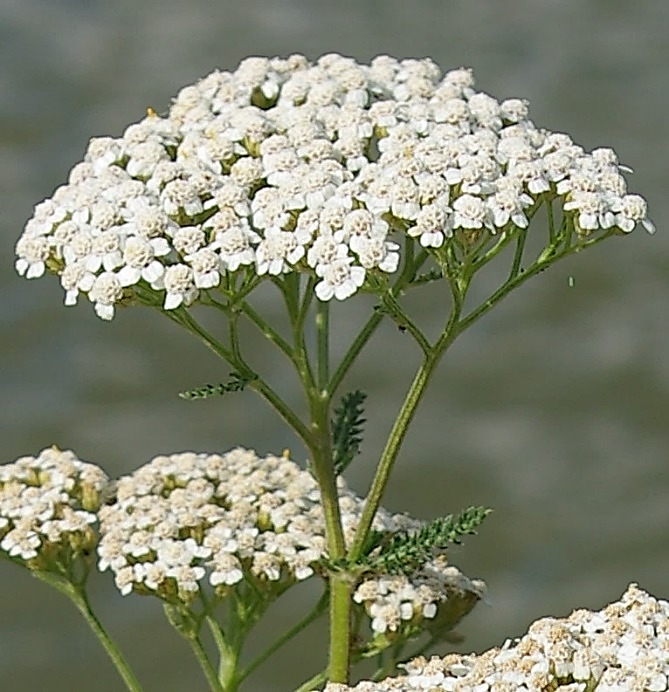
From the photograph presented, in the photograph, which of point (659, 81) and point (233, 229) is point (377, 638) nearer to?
point (233, 229)

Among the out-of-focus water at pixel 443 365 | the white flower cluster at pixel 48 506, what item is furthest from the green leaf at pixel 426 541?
the out-of-focus water at pixel 443 365

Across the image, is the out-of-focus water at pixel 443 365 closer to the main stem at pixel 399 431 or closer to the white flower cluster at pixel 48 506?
the white flower cluster at pixel 48 506

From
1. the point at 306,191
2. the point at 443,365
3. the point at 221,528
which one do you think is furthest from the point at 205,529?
the point at 443,365

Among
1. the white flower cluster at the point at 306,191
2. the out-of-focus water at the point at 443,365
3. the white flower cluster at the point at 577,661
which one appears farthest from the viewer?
the out-of-focus water at the point at 443,365

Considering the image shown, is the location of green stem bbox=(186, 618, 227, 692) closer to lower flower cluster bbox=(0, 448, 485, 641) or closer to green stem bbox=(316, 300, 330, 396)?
lower flower cluster bbox=(0, 448, 485, 641)

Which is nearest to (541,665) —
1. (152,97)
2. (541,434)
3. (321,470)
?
(321,470)

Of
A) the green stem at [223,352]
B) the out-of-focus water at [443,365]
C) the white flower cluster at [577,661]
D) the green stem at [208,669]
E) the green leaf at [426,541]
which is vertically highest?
the out-of-focus water at [443,365]
